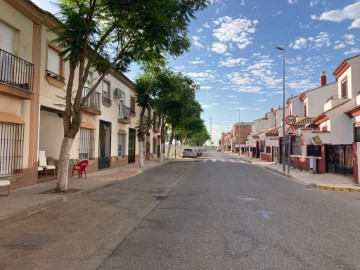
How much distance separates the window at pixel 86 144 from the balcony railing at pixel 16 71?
23.8ft

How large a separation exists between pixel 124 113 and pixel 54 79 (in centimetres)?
1389

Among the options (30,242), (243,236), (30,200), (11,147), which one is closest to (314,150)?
(11,147)

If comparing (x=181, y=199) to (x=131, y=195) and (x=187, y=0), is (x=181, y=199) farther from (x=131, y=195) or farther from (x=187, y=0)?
(x=187, y=0)

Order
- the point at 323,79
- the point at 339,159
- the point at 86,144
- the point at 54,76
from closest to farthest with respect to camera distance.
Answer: the point at 54,76, the point at 339,159, the point at 86,144, the point at 323,79

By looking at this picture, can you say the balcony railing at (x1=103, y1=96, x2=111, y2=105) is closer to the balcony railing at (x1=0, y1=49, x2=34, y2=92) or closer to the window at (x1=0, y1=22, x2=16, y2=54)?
the balcony railing at (x1=0, y1=49, x2=34, y2=92)

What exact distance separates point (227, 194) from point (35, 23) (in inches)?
392

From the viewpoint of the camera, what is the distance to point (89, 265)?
16.8ft

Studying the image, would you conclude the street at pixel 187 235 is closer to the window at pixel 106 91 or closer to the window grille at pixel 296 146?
the window at pixel 106 91

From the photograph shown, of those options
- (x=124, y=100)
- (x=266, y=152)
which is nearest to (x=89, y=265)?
(x=124, y=100)

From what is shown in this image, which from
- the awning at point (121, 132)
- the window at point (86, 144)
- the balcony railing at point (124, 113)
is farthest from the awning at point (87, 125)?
the awning at point (121, 132)

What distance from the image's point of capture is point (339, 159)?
21062mm

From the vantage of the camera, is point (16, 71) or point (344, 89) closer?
point (16, 71)

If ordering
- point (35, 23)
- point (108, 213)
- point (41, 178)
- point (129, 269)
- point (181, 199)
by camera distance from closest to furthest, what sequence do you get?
point (129, 269) < point (108, 213) < point (181, 199) < point (35, 23) < point (41, 178)

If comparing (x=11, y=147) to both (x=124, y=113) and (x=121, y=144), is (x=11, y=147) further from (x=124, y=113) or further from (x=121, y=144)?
(x=121, y=144)
